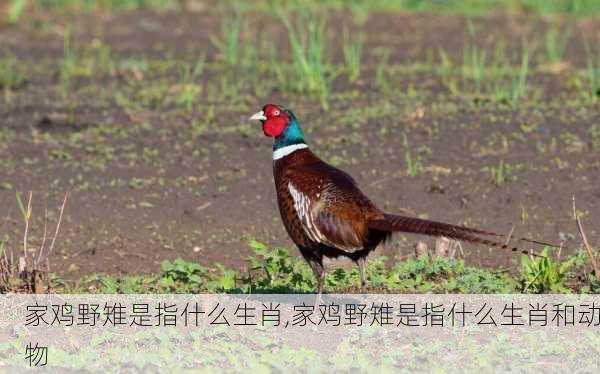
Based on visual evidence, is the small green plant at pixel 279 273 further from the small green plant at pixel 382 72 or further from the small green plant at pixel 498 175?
the small green plant at pixel 382 72

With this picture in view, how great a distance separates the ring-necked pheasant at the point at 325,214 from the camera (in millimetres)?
6141

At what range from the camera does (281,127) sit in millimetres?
6625

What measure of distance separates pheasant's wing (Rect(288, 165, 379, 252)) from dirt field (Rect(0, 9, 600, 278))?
4.41 ft

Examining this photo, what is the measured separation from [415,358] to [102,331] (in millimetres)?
1384

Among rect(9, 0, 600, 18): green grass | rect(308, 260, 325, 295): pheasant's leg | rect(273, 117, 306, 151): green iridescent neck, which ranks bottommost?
rect(308, 260, 325, 295): pheasant's leg

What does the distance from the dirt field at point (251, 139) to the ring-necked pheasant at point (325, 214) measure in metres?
1.20

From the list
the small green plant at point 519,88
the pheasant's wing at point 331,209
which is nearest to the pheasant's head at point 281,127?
the pheasant's wing at point 331,209

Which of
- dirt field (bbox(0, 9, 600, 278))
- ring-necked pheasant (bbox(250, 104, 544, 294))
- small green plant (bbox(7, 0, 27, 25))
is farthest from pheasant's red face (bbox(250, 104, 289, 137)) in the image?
small green plant (bbox(7, 0, 27, 25))

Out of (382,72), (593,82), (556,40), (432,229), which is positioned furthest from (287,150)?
(556,40)

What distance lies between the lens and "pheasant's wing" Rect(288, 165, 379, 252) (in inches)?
242

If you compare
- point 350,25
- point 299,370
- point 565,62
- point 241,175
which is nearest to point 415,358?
point 299,370

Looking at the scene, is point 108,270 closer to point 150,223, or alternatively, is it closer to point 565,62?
point 150,223

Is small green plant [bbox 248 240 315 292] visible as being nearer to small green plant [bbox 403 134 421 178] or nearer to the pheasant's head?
the pheasant's head

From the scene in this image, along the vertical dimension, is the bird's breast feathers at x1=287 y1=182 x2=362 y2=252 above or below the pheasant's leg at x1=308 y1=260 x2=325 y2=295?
above
